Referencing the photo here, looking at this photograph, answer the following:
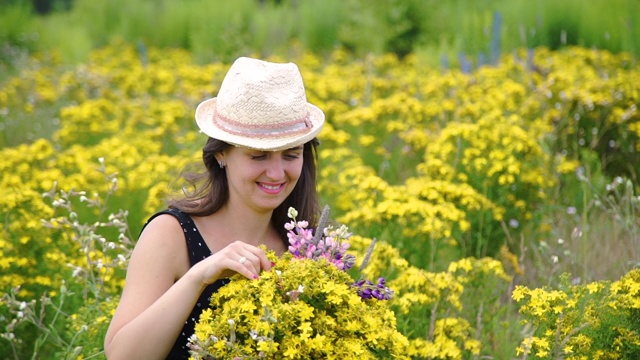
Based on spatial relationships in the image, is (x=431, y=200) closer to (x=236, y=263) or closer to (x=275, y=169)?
(x=275, y=169)

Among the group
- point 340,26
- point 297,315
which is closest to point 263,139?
point 297,315

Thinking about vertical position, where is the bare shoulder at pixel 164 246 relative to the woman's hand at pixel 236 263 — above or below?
below

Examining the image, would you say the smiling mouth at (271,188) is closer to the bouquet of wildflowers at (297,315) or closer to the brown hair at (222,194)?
the brown hair at (222,194)

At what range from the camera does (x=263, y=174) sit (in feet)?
8.89

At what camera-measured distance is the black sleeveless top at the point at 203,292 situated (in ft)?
8.72

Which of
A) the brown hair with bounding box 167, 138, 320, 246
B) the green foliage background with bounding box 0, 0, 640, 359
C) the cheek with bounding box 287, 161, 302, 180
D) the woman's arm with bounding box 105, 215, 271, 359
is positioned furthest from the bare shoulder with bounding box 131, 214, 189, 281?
the green foliage background with bounding box 0, 0, 640, 359

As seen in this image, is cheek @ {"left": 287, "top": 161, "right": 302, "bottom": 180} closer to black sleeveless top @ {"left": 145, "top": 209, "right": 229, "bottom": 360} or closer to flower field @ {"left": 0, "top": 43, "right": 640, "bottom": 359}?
black sleeveless top @ {"left": 145, "top": 209, "right": 229, "bottom": 360}

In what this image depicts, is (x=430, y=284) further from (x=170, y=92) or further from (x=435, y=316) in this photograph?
(x=170, y=92)

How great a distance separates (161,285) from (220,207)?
419 mm

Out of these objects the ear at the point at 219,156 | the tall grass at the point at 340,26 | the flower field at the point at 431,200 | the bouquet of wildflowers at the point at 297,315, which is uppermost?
the ear at the point at 219,156

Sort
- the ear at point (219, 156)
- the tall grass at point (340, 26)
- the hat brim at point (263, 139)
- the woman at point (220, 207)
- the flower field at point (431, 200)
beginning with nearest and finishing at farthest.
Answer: the woman at point (220, 207) < the hat brim at point (263, 139) < the ear at point (219, 156) < the flower field at point (431, 200) < the tall grass at point (340, 26)

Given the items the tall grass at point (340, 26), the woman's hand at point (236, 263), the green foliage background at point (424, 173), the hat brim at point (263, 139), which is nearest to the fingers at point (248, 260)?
the woman's hand at point (236, 263)

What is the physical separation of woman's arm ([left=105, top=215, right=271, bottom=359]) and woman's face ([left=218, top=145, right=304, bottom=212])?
25cm

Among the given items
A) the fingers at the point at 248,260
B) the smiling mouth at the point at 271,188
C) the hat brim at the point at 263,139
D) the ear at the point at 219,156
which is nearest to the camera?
the fingers at the point at 248,260
